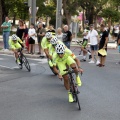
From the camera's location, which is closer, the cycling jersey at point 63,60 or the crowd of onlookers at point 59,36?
the cycling jersey at point 63,60

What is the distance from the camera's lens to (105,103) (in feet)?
26.8

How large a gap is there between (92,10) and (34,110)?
4560cm

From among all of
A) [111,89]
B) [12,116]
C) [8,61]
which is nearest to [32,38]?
[8,61]

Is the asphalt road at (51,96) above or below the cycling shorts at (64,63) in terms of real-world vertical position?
below

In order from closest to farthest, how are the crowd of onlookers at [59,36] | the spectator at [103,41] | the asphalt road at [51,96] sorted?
the asphalt road at [51,96] → the spectator at [103,41] → the crowd of onlookers at [59,36]

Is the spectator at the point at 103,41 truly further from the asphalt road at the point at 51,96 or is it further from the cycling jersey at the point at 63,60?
the cycling jersey at the point at 63,60

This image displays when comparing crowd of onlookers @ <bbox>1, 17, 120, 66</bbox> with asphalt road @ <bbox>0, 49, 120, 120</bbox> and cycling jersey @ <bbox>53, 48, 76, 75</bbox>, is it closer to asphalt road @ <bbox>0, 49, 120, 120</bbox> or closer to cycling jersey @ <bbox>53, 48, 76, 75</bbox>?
asphalt road @ <bbox>0, 49, 120, 120</bbox>

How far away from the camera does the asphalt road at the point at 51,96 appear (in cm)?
712

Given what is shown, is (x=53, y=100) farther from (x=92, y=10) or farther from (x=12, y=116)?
(x=92, y=10)

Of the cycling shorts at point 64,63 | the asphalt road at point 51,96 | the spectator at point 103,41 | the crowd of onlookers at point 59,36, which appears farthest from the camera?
the crowd of onlookers at point 59,36

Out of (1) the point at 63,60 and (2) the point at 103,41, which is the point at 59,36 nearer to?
(2) the point at 103,41

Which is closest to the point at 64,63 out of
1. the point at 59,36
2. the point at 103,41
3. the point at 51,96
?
the point at 51,96

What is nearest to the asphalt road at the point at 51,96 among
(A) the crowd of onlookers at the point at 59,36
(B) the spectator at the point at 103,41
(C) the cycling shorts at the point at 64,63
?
(C) the cycling shorts at the point at 64,63

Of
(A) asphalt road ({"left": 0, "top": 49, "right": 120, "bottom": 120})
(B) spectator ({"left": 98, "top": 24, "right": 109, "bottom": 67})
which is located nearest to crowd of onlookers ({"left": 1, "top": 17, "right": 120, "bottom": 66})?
(B) spectator ({"left": 98, "top": 24, "right": 109, "bottom": 67})
